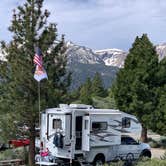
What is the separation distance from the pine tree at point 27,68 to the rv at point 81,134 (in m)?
0.69

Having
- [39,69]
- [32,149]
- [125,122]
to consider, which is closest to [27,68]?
[39,69]

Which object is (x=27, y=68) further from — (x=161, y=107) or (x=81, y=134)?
Answer: (x=161, y=107)

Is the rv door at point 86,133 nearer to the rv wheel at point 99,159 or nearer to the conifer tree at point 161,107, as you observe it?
the rv wheel at point 99,159

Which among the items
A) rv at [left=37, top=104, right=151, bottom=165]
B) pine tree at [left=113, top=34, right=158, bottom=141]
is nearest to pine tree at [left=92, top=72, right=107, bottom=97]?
pine tree at [left=113, top=34, right=158, bottom=141]

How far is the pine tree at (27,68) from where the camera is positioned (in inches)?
777

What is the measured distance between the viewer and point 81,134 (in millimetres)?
20438

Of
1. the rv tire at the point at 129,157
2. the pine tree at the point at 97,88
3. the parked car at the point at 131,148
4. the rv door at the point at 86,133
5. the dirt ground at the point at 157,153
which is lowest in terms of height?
the dirt ground at the point at 157,153

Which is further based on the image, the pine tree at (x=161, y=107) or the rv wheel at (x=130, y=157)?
the pine tree at (x=161, y=107)

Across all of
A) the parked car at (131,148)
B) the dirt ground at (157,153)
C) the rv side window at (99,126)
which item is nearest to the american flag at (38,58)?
the rv side window at (99,126)

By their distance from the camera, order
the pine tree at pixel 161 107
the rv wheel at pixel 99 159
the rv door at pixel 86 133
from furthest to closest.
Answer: the pine tree at pixel 161 107 → the rv wheel at pixel 99 159 → the rv door at pixel 86 133

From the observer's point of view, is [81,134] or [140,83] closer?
[81,134]

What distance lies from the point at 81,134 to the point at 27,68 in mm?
3788

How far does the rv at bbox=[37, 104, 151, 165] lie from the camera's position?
19.9 metres

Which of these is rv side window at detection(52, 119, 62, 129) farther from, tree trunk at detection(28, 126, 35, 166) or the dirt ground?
the dirt ground
